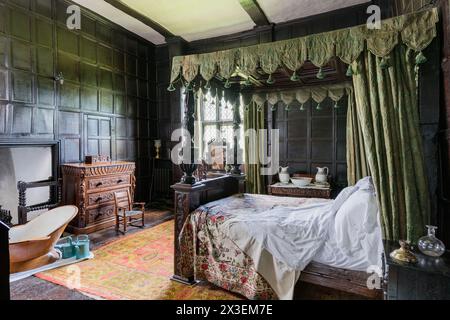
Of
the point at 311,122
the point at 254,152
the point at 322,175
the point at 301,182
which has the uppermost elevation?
the point at 311,122

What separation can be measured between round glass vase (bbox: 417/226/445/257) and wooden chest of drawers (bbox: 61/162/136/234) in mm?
4022

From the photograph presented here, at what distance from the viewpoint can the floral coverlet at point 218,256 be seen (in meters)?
2.21

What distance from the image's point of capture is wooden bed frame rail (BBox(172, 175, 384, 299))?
196 cm

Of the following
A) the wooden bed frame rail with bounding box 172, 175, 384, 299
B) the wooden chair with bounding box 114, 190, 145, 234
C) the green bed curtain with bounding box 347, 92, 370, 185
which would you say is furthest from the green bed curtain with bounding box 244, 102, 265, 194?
the wooden chair with bounding box 114, 190, 145, 234

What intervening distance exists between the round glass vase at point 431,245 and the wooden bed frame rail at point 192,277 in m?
0.45

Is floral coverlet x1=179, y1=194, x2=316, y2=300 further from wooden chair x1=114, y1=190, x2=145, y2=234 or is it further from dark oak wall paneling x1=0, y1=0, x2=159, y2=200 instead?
dark oak wall paneling x1=0, y1=0, x2=159, y2=200

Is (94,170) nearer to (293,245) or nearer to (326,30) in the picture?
(293,245)

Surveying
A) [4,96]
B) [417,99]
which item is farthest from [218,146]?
[417,99]

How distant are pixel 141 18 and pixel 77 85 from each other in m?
1.64

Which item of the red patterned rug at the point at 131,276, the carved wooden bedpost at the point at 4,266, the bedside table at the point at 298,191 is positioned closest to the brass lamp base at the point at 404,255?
the red patterned rug at the point at 131,276

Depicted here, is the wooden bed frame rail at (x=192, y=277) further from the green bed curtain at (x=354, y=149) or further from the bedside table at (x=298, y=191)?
the green bed curtain at (x=354, y=149)

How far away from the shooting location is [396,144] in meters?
1.89

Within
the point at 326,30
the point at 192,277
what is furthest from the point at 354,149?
the point at 192,277

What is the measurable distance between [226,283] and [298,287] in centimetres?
61
